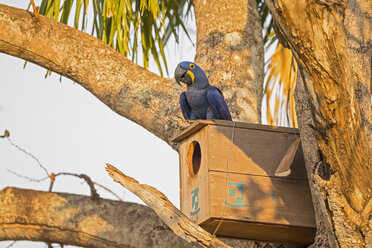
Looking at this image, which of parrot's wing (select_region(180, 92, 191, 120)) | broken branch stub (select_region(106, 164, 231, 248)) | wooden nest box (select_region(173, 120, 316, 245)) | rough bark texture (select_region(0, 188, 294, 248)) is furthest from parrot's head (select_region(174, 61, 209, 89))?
broken branch stub (select_region(106, 164, 231, 248))

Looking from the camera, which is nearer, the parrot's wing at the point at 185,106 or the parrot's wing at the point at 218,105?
the parrot's wing at the point at 218,105

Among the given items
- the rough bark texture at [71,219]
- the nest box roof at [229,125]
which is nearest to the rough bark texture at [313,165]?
the nest box roof at [229,125]

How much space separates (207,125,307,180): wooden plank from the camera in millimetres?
3236

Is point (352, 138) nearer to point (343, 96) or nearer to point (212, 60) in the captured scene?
point (343, 96)

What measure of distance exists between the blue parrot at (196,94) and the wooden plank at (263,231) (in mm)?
867

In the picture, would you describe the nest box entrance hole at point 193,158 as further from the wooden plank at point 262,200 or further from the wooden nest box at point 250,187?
the wooden plank at point 262,200

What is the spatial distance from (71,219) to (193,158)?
137cm

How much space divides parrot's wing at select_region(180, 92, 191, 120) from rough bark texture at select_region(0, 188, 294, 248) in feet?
2.78

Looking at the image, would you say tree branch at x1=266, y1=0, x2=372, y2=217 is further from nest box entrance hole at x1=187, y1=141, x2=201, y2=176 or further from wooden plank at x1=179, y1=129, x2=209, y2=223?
nest box entrance hole at x1=187, y1=141, x2=201, y2=176

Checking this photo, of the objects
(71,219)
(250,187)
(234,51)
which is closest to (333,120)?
(250,187)

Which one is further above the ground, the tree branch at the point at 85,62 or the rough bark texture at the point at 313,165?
the tree branch at the point at 85,62

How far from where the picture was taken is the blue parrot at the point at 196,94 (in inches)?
156

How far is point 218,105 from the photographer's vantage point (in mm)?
3908

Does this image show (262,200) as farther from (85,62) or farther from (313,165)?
(85,62)
